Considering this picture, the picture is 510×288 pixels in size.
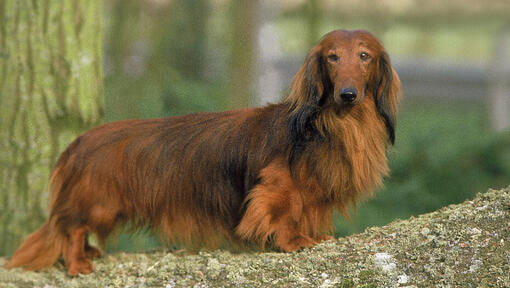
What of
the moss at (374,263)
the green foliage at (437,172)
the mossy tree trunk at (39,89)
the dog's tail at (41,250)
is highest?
the mossy tree trunk at (39,89)

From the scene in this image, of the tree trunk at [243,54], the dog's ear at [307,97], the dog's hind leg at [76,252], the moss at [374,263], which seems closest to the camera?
the moss at [374,263]

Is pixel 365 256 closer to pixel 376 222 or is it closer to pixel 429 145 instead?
pixel 376 222

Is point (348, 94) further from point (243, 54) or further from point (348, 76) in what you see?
point (243, 54)

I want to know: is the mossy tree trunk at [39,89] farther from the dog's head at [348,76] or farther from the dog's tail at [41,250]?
the dog's head at [348,76]

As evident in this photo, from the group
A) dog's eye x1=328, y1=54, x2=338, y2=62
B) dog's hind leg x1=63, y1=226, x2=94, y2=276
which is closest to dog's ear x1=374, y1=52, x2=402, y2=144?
dog's eye x1=328, y1=54, x2=338, y2=62

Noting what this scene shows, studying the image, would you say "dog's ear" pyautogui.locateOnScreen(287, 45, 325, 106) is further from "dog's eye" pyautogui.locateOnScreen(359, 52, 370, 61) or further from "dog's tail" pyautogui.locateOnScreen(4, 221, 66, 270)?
"dog's tail" pyautogui.locateOnScreen(4, 221, 66, 270)

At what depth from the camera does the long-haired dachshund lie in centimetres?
416

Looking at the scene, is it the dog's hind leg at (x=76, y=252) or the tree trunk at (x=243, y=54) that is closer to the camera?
the dog's hind leg at (x=76, y=252)

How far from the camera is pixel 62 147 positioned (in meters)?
5.39

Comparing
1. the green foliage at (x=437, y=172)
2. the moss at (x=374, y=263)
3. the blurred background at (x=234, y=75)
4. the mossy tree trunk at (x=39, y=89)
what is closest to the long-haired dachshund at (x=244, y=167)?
the moss at (x=374, y=263)

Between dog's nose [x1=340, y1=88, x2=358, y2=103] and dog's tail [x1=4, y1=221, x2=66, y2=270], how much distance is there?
7.32 ft

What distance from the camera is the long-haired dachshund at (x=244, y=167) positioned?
4.16 m

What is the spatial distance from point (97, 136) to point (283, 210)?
1.44m

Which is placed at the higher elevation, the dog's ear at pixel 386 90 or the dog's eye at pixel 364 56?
the dog's eye at pixel 364 56
